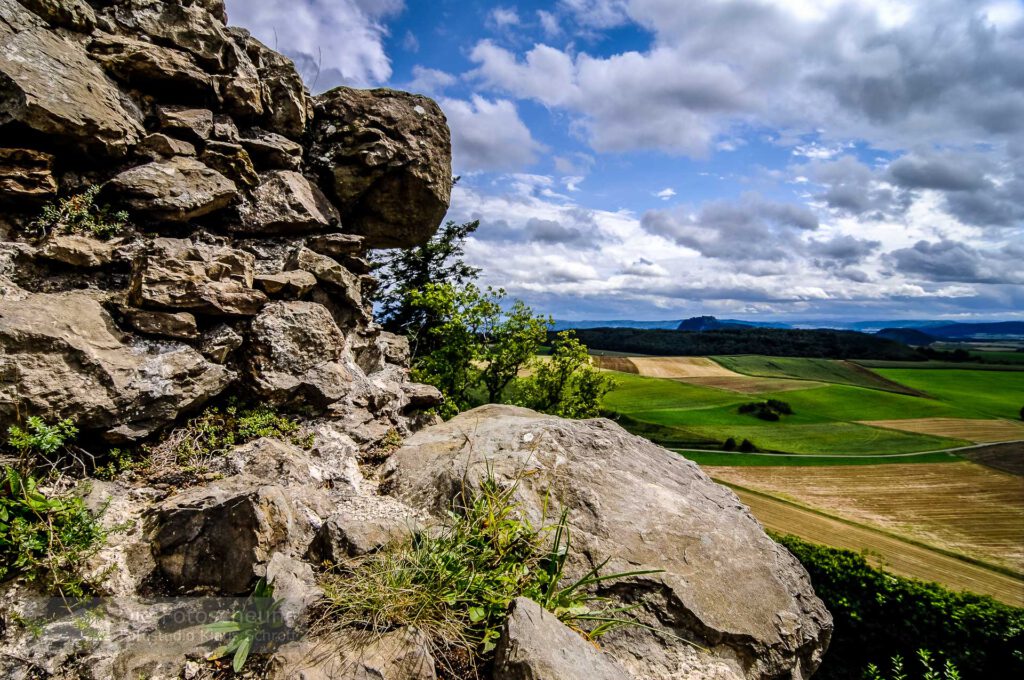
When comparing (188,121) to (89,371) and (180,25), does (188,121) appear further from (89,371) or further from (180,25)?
(89,371)

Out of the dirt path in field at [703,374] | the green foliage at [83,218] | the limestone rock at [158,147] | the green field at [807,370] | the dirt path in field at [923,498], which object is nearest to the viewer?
the green foliage at [83,218]

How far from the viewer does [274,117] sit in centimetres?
923

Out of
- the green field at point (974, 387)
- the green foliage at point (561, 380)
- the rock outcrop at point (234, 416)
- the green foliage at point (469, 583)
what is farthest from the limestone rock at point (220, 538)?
the green field at point (974, 387)

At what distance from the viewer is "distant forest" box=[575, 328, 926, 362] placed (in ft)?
409

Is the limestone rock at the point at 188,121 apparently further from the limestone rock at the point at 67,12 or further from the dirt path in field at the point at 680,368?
the dirt path in field at the point at 680,368

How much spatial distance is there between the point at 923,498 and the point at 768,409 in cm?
2894

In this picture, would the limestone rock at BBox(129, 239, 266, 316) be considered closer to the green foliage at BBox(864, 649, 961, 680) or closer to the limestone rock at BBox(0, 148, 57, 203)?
the limestone rock at BBox(0, 148, 57, 203)

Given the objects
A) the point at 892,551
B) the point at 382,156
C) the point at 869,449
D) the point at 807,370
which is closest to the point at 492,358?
the point at 382,156

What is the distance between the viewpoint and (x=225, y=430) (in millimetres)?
6539

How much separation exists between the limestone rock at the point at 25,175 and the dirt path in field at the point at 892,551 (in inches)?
998

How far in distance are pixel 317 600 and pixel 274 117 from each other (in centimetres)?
873

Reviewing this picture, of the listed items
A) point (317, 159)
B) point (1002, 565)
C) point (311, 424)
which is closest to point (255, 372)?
point (311, 424)

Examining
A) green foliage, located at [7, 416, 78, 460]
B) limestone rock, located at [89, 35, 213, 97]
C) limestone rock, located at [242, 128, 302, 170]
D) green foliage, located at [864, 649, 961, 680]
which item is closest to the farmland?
green foliage, located at [864, 649, 961, 680]

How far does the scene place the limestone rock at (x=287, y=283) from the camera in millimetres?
7613
